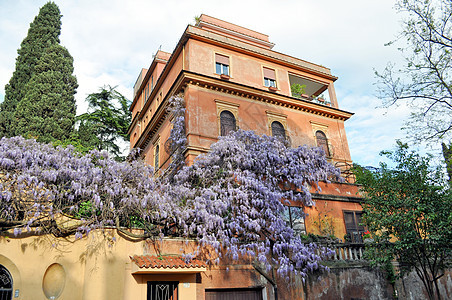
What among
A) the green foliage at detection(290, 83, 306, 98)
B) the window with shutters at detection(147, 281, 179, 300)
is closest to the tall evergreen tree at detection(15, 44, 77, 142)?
the window with shutters at detection(147, 281, 179, 300)

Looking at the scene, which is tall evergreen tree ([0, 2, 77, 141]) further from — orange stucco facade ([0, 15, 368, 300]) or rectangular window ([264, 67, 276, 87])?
Result: rectangular window ([264, 67, 276, 87])

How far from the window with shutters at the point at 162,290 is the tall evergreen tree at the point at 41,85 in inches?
452

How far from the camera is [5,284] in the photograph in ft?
29.9

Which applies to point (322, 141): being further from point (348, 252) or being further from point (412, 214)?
point (412, 214)

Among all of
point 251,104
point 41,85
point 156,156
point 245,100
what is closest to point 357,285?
point 251,104

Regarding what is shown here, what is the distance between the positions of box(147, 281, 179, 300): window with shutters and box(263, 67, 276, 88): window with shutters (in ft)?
45.2

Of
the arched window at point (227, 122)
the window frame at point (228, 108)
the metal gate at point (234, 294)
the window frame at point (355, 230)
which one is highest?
the window frame at point (228, 108)

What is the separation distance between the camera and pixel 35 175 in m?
10.6

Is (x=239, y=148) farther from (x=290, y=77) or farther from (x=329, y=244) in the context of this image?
(x=290, y=77)

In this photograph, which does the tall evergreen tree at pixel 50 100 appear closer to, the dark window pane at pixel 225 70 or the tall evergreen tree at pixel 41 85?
the tall evergreen tree at pixel 41 85

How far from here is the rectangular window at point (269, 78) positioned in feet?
69.1

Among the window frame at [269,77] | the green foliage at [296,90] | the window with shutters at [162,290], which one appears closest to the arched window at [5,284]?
the window with shutters at [162,290]

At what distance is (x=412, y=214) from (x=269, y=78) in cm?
1209

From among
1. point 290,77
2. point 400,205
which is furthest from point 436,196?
point 290,77
